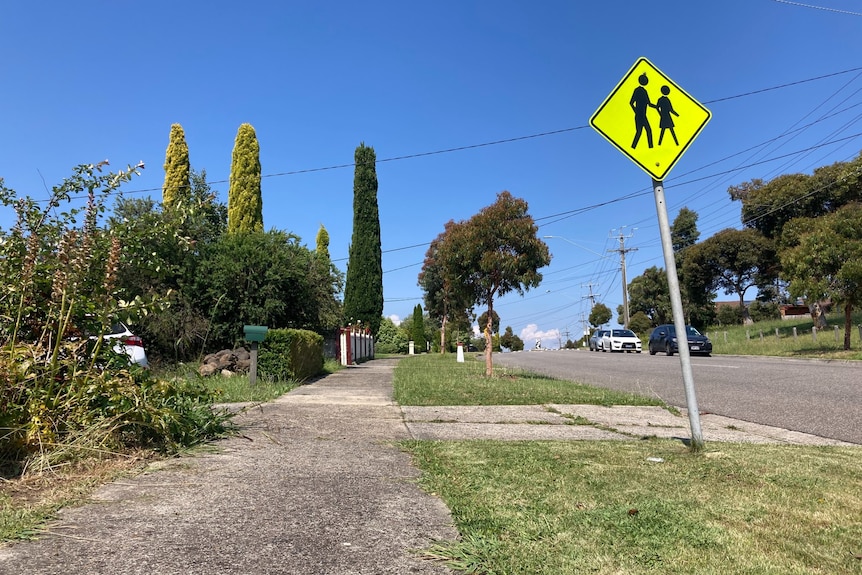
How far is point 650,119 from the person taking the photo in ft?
18.1

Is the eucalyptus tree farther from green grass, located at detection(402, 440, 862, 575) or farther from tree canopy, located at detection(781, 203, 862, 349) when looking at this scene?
tree canopy, located at detection(781, 203, 862, 349)

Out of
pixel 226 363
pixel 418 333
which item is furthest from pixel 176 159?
pixel 418 333

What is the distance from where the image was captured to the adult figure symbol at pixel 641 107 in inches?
217

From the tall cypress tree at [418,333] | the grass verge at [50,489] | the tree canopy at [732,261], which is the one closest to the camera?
the grass verge at [50,489]

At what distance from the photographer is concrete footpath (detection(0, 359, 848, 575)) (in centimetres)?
272

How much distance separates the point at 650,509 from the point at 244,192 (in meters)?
24.7

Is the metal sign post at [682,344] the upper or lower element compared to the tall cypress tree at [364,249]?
lower

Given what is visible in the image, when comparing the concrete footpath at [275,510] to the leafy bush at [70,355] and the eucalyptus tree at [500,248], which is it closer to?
the leafy bush at [70,355]

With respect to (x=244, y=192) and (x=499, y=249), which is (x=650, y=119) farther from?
(x=244, y=192)

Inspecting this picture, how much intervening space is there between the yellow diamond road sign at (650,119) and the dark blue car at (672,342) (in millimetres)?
22255

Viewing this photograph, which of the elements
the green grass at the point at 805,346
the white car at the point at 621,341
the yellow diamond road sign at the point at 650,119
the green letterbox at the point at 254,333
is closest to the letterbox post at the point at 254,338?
the green letterbox at the point at 254,333

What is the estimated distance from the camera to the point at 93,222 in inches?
210

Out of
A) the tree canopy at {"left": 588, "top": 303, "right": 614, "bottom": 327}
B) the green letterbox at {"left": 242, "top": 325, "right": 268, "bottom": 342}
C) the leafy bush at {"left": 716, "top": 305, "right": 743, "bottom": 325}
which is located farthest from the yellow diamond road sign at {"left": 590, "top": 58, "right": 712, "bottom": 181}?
the tree canopy at {"left": 588, "top": 303, "right": 614, "bottom": 327}

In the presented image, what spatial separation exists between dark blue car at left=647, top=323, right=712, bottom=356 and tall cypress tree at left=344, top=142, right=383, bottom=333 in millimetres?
15257
